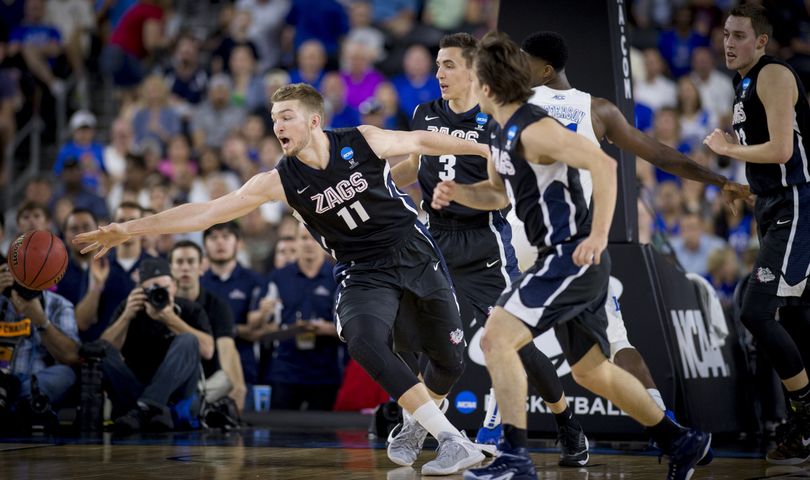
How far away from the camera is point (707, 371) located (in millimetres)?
9016

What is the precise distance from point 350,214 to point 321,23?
11.0m

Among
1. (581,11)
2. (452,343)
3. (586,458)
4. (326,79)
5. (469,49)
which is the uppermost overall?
(326,79)

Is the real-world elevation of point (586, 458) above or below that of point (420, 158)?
below

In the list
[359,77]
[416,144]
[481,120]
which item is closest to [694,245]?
[359,77]

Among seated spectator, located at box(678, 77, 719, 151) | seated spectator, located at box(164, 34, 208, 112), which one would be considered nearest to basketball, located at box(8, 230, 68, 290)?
seated spectator, located at box(164, 34, 208, 112)

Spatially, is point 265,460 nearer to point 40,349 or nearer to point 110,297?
point 40,349

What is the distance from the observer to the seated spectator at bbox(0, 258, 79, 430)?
9742 mm

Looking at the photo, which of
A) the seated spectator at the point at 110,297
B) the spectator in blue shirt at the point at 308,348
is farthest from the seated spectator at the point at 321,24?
the seated spectator at the point at 110,297

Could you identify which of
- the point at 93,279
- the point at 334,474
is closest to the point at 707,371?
the point at 334,474

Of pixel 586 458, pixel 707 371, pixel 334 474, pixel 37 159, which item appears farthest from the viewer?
pixel 37 159

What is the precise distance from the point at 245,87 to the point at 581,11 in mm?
8744

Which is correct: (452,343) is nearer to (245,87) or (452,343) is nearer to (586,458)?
(586,458)

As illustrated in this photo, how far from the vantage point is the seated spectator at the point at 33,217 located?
38.0ft

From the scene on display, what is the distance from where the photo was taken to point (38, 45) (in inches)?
696
